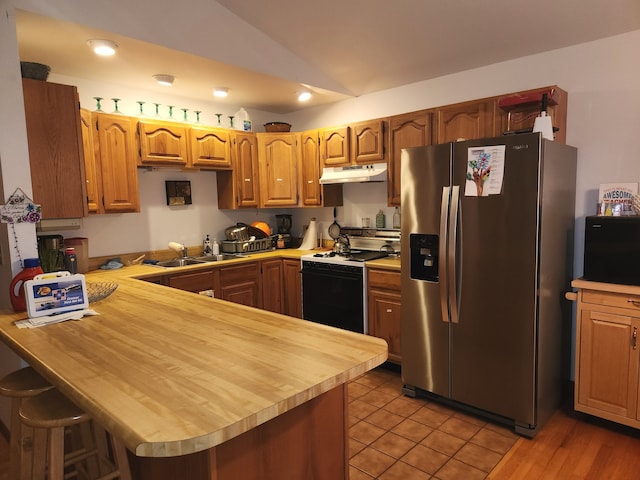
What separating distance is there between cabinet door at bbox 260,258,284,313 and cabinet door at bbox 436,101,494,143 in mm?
1943

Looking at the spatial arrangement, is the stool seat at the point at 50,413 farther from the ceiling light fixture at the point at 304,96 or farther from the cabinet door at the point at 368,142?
the ceiling light fixture at the point at 304,96

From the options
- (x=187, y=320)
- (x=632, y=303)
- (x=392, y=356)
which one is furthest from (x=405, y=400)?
(x=187, y=320)

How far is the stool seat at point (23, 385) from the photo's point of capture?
5.44 ft

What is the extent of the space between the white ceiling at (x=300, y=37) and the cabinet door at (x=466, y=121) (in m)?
0.43

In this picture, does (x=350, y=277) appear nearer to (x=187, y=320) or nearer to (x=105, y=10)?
(x=187, y=320)

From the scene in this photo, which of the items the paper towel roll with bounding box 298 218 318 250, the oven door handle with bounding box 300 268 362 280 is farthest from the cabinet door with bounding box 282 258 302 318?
the paper towel roll with bounding box 298 218 318 250

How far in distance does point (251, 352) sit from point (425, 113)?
8.52 feet

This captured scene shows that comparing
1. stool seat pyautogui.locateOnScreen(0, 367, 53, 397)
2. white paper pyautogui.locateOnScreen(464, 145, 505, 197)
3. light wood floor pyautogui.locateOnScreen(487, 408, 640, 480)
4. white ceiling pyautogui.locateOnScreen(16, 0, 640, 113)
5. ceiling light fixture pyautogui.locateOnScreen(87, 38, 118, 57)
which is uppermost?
white ceiling pyautogui.locateOnScreen(16, 0, 640, 113)

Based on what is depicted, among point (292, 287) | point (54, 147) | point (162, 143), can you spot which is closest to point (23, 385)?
point (54, 147)

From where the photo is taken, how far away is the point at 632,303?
2344 mm

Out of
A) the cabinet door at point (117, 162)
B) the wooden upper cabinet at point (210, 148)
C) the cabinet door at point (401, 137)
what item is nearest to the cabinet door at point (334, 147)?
the cabinet door at point (401, 137)

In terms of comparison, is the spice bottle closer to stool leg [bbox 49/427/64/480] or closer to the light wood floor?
stool leg [bbox 49/427/64/480]

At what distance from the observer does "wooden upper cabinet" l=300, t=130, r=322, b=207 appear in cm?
422

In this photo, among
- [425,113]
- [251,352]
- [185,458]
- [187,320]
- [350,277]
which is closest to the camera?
[185,458]
